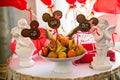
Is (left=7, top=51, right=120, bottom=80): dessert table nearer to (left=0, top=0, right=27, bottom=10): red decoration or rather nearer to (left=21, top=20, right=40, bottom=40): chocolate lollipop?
(left=21, top=20, right=40, bottom=40): chocolate lollipop

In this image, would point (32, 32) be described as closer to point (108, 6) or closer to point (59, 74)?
point (59, 74)

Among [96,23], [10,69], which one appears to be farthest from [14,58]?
[96,23]

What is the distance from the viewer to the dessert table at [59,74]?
126 centimetres

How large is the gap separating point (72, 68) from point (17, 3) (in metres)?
0.57

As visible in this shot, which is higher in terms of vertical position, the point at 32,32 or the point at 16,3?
the point at 16,3

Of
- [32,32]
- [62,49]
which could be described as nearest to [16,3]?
[32,32]

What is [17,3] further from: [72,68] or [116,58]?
[116,58]

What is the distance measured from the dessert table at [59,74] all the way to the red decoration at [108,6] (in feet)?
1.06

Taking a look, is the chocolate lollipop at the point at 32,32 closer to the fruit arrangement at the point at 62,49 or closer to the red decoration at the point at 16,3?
the fruit arrangement at the point at 62,49

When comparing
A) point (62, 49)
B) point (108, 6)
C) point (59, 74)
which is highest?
point (108, 6)

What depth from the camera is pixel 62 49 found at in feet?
4.25

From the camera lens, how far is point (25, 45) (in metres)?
1.40

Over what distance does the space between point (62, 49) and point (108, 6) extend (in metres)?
0.47

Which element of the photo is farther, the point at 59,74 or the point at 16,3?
the point at 16,3
